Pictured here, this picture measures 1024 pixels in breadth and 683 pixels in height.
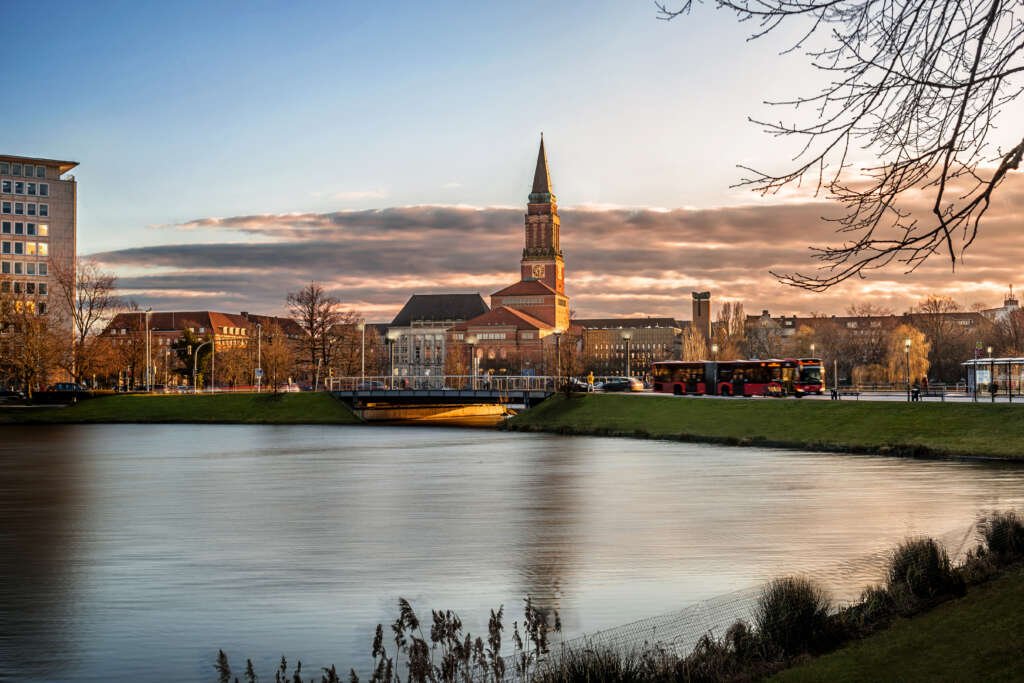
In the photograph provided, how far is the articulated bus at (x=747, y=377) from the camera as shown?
85812 millimetres

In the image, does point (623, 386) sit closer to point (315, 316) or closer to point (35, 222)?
point (315, 316)

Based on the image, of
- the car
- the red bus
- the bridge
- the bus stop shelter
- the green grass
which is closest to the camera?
the green grass

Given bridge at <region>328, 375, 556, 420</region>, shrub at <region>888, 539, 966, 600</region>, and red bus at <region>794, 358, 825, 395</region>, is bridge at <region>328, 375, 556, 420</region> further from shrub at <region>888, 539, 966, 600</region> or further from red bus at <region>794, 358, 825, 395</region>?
shrub at <region>888, 539, 966, 600</region>

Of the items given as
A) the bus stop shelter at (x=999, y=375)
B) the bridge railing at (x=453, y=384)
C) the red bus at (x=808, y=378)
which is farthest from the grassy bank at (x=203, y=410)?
the bus stop shelter at (x=999, y=375)

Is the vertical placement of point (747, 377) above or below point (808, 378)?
above

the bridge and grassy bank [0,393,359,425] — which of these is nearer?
the bridge

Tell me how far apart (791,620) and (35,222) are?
174m

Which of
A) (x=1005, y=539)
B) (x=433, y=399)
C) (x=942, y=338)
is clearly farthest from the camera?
(x=942, y=338)

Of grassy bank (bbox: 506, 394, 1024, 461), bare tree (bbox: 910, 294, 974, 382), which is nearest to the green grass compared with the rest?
grassy bank (bbox: 506, 394, 1024, 461)

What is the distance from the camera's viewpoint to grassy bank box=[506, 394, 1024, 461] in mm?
49531

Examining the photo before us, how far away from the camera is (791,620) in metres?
11.6

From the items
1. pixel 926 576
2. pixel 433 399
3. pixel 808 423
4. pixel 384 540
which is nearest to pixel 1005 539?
pixel 926 576

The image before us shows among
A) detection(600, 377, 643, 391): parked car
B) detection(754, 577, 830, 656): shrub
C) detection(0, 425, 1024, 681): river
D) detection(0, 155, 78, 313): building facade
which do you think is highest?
detection(0, 155, 78, 313): building facade

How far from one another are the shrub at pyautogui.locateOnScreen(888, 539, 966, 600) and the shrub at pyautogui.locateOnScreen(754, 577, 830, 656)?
5.06 ft
